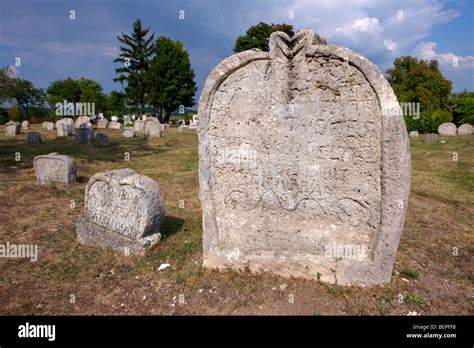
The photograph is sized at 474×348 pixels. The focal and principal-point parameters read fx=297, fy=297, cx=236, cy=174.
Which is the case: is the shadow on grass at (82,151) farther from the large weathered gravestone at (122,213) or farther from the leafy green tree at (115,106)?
the leafy green tree at (115,106)

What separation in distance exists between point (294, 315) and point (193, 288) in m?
1.35

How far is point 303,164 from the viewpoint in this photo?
12.5 feet

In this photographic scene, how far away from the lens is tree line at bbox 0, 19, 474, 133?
32.5m

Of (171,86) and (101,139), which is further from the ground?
(171,86)

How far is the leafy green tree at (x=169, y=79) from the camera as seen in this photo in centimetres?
4466

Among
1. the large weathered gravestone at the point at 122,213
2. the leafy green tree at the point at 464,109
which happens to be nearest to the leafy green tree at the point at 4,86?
the large weathered gravestone at the point at 122,213

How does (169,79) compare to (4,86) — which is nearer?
(4,86)

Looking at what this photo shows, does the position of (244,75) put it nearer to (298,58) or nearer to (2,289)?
(298,58)

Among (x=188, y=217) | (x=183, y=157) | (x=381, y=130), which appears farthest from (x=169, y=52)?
(x=381, y=130)

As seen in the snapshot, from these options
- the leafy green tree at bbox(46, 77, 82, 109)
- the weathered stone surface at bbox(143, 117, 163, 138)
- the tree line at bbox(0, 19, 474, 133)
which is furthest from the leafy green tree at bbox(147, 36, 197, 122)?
the weathered stone surface at bbox(143, 117, 163, 138)

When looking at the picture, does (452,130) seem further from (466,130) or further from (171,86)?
(171,86)

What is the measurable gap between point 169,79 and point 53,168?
3937 centimetres

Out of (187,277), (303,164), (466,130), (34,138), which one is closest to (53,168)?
(187,277)
